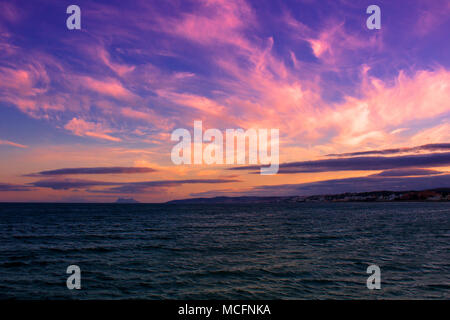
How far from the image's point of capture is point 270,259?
24.0 meters

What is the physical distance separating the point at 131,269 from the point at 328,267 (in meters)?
13.9

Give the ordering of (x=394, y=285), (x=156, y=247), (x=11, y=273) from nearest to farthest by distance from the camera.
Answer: (x=394, y=285) → (x=11, y=273) → (x=156, y=247)

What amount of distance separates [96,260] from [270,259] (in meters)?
14.3

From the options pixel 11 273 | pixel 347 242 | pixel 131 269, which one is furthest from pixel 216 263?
pixel 347 242

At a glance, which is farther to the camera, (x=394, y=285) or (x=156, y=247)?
(x=156, y=247)
